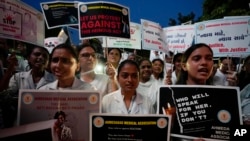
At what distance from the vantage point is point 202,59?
114 inches

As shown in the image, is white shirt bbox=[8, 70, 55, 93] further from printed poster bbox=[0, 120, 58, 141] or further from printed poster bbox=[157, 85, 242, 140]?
printed poster bbox=[157, 85, 242, 140]

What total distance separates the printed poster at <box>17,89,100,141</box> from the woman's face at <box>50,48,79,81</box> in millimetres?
323

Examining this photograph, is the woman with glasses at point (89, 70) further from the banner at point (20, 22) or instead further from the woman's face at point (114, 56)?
the woman's face at point (114, 56)

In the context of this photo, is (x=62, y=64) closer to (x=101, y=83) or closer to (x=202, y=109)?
(x=101, y=83)

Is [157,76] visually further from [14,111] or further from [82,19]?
[14,111]

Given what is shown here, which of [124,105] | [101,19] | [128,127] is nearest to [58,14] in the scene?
[101,19]

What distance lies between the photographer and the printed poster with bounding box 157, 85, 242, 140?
2.61m

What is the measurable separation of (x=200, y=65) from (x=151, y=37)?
2137 millimetres

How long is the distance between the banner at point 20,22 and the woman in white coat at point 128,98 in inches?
45.4

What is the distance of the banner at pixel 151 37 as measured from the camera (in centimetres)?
492

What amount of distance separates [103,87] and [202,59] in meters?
1.25

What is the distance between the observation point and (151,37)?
4949 mm

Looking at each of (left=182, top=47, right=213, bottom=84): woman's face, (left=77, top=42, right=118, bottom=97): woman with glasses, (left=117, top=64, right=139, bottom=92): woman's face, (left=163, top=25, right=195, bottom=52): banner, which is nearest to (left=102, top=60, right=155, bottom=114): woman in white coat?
(left=117, top=64, right=139, bottom=92): woman's face

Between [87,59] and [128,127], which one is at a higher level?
[87,59]
